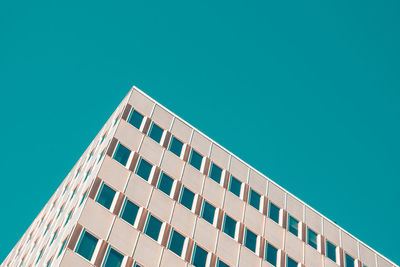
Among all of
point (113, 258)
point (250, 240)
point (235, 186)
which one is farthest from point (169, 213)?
point (235, 186)

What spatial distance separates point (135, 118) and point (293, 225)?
16116 millimetres

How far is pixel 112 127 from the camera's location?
45.3 m

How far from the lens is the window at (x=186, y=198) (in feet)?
139

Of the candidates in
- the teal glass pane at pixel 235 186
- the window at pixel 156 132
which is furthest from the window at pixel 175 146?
the teal glass pane at pixel 235 186

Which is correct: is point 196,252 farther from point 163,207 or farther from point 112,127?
point 112,127

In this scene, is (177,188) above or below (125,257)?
above

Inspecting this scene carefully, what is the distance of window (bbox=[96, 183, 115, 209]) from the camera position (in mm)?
37844

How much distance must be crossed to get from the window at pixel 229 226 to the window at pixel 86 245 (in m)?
11.4

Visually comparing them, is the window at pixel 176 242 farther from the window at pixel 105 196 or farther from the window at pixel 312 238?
the window at pixel 312 238

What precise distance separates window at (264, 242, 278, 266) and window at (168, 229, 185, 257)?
788cm

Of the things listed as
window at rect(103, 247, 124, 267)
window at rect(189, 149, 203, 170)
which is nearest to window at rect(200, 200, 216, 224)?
window at rect(189, 149, 203, 170)

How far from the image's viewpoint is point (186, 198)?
43.1 meters

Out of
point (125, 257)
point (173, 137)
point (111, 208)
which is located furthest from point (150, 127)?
point (125, 257)

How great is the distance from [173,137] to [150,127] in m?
2.19
